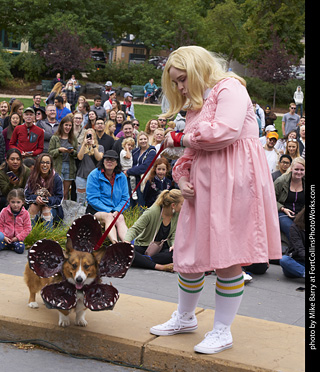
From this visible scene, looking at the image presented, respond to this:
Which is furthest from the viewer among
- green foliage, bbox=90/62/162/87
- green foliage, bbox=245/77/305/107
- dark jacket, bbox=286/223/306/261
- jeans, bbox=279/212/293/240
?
green foliage, bbox=90/62/162/87

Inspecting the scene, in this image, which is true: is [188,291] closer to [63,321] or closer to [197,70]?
[63,321]

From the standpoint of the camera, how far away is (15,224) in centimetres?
862

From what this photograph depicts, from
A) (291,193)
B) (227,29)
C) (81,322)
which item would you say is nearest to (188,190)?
(81,322)

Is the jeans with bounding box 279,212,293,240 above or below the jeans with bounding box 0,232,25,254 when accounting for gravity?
above

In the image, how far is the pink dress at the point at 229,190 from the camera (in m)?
3.88

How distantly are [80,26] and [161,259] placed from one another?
114ft

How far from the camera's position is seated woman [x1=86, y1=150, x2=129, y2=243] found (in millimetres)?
9070

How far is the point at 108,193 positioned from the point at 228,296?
5237 millimetres

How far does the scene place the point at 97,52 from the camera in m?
43.0

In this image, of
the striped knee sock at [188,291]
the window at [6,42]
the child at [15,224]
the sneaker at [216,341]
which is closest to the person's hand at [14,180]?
the child at [15,224]

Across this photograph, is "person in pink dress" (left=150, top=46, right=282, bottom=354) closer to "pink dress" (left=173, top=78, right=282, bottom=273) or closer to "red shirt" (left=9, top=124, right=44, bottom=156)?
"pink dress" (left=173, top=78, right=282, bottom=273)

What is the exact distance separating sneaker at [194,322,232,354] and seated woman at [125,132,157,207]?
6435 millimetres

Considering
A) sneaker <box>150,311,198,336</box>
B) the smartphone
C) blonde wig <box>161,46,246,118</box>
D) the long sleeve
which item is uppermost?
blonde wig <box>161,46,246,118</box>

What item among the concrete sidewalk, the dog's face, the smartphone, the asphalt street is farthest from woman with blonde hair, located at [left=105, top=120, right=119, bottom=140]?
the dog's face
